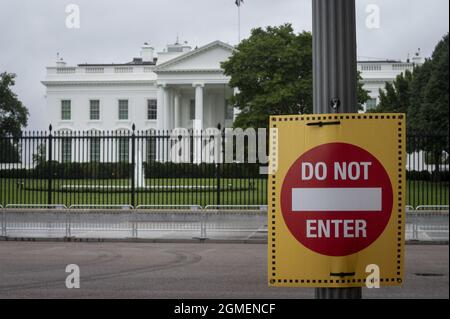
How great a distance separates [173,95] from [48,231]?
5347cm

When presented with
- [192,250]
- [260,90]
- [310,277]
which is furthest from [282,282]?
[260,90]

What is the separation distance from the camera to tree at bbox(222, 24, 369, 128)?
1400 inches

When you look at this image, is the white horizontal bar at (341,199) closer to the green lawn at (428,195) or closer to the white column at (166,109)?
the green lawn at (428,195)

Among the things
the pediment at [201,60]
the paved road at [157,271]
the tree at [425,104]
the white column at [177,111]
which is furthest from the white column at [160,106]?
the paved road at [157,271]

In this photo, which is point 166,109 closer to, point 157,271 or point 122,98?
point 122,98

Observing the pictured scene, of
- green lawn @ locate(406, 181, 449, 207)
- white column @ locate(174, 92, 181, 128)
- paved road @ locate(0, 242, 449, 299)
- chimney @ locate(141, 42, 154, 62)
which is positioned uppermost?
chimney @ locate(141, 42, 154, 62)

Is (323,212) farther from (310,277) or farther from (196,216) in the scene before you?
(196,216)

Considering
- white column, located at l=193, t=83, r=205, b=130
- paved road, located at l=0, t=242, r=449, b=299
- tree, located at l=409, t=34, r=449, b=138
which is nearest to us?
paved road, located at l=0, t=242, r=449, b=299

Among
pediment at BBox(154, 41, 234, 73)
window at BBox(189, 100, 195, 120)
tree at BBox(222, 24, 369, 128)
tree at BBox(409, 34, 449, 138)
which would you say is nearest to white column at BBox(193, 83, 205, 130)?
pediment at BBox(154, 41, 234, 73)

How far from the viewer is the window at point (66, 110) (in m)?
74.0

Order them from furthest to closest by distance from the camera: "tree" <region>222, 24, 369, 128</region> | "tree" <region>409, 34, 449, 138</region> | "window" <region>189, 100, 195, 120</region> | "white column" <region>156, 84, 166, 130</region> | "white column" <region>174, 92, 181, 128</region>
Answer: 1. "window" <region>189, 100, 195, 120</region>
2. "white column" <region>174, 92, 181, 128</region>
3. "white column" <region>156, 84, 166, 130</region>
4. "tree" <region>222, 24, 369, 128</region>
5. "tree" <region>409, 34, 449, 138</region>

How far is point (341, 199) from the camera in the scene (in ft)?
7.38

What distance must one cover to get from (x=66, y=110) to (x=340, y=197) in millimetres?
74301

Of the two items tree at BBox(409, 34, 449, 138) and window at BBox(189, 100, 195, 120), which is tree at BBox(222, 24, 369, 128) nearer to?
tree at BBox(409, 34, 449, 138)
